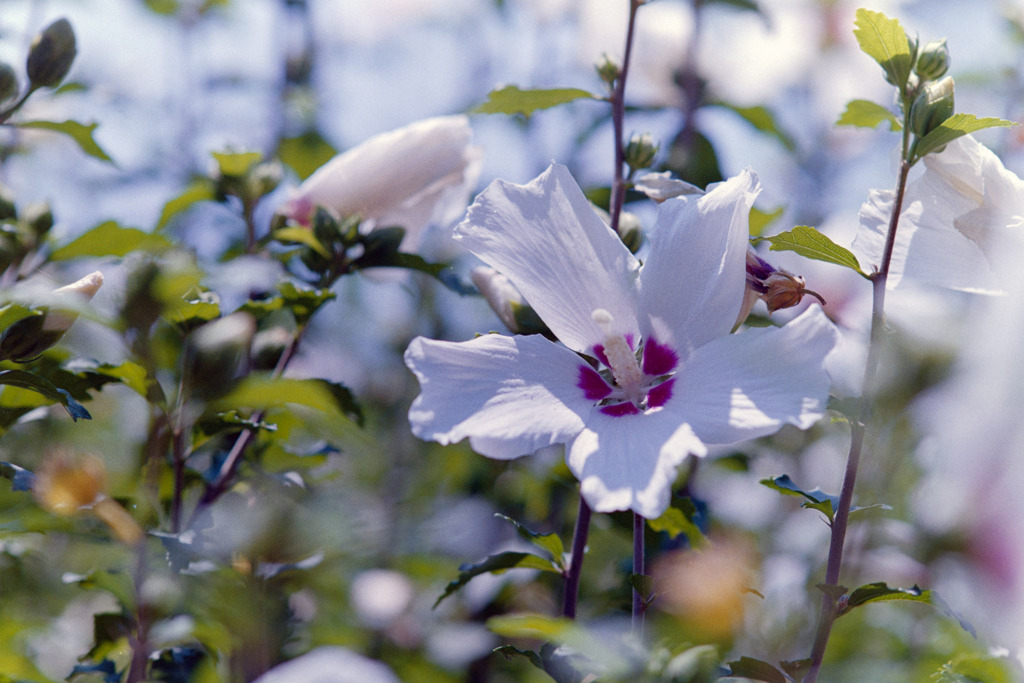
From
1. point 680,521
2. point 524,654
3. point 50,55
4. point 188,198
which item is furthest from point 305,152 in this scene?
point 524,654

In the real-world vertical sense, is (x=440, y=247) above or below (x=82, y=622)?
above

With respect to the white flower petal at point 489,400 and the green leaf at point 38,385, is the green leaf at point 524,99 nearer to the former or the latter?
the white flower petal at point 489,400

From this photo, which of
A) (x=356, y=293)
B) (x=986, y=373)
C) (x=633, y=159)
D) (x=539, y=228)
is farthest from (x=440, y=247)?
(x=986, y=373)

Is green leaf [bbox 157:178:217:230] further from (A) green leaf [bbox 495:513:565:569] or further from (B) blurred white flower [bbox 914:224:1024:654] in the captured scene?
(B) blurred white flower [bbox 914:224:1024:654]

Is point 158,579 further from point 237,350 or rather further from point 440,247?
point 440,247

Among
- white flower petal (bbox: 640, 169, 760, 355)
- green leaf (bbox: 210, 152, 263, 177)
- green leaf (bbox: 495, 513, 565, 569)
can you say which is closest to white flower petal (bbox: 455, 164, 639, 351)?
white flower petal (bbox: 640, 169, 760, 355)

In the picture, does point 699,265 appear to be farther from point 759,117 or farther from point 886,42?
point 759,117

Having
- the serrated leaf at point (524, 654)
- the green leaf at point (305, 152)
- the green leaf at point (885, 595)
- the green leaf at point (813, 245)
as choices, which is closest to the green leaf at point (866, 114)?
the green leaf at point (813, 245)
